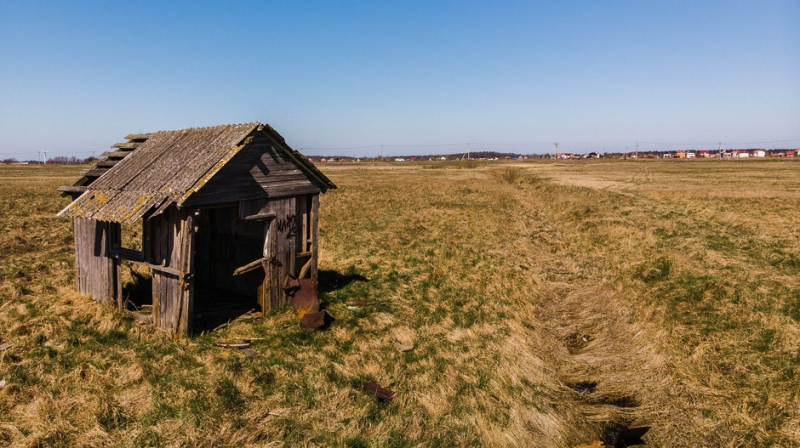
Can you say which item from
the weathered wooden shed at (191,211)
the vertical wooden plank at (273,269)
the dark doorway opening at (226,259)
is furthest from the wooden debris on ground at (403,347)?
the dark doorway opening at (226,259)

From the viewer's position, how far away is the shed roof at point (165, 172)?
374 inches

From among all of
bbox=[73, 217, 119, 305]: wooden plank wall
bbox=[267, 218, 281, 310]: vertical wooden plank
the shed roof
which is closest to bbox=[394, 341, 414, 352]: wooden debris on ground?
bbox=[267, 218, 281, 310]: vertical wooden plank

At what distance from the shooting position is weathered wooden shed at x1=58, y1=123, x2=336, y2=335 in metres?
9.61

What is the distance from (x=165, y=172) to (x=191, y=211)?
5.87 feet

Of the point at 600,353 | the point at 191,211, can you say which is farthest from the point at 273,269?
the point at 600,353

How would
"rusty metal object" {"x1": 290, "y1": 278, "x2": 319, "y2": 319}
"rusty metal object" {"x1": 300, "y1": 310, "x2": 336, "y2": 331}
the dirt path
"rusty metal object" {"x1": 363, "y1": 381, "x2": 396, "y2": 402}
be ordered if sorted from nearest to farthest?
"rusty metal object" {"x1": 363, "y1": 381, "x2": 396, "y2": 402}
the dirt path
"rusty metal object" {"x1": 300, "y1": 310, "x2": 336, "y2": 331}
"rusty metal object" {"x1": 290, "y1": 278, "x2": 319, "y2": 319}

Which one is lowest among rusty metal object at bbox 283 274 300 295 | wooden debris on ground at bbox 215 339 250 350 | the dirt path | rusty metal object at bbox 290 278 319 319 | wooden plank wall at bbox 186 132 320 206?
the dirt path

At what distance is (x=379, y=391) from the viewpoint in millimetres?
8227

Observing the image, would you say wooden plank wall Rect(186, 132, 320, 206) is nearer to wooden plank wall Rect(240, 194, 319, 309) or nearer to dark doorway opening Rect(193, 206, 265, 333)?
wooden plank wall Rect(240, 194, 319, 309)

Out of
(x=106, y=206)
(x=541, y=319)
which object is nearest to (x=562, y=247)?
(x=541, y=319)

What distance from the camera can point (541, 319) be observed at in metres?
13.0

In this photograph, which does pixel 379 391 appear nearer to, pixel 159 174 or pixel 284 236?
pixel 284 236

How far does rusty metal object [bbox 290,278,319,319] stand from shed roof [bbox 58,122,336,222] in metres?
2.81

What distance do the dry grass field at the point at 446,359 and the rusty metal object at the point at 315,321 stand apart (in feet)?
0.71
